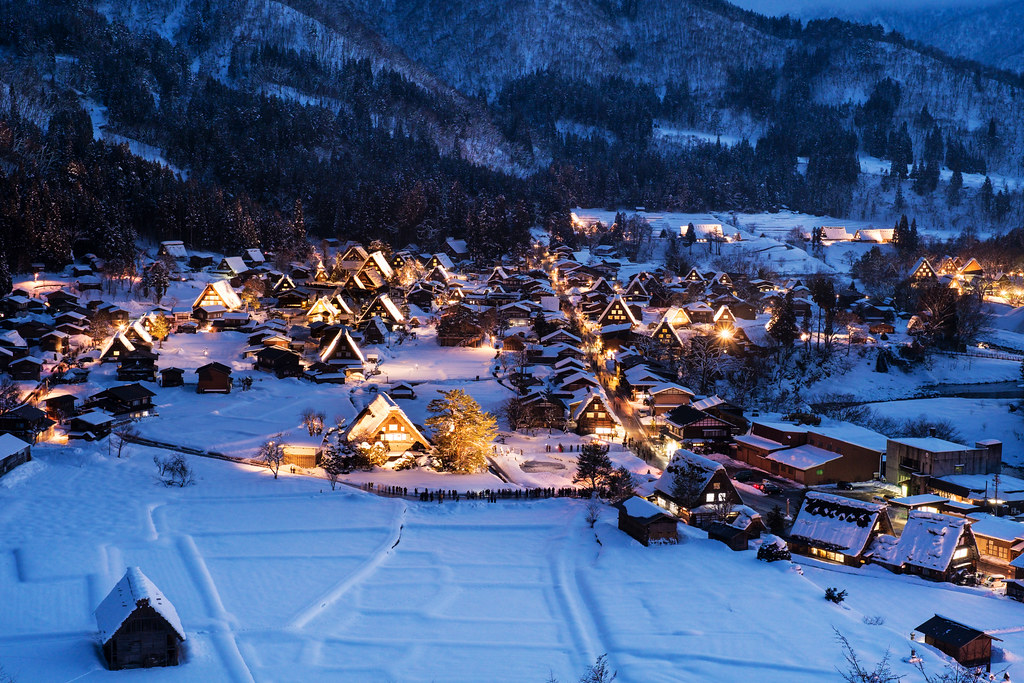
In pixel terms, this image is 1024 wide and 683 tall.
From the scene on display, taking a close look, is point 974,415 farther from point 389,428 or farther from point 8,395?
point 8,395

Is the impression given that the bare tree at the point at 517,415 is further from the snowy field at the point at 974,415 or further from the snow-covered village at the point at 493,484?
the snowy field at the point at 974,415

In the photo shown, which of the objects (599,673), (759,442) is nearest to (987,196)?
(759,442)

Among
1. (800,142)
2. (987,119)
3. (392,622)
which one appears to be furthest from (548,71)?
(392,622)

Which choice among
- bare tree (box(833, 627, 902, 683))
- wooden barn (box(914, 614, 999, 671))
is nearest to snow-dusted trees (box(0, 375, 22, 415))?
bare tree (box(833, 627, 902, 683))

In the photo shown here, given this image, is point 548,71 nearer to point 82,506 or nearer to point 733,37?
point 733,37

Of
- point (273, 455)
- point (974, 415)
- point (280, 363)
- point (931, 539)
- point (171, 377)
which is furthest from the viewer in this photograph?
point (280, 363)

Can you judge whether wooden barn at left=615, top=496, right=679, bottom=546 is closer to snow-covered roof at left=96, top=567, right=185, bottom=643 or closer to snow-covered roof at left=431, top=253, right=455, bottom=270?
snow-covered roof at left=96, top=567, right=185, bottom=643
